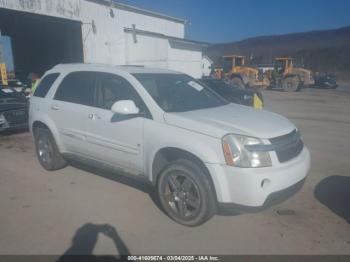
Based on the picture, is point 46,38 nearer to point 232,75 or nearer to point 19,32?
point 19,32

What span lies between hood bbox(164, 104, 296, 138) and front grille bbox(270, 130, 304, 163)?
0.21 feet

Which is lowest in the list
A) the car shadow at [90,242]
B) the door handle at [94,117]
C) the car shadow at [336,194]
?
the car shadow at [90,242]

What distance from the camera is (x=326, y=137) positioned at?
8.33 meters

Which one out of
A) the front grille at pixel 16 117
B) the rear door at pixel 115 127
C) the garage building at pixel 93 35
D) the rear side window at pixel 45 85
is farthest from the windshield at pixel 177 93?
the garage building at pixel 93 35

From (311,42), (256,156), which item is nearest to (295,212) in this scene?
(256,156)

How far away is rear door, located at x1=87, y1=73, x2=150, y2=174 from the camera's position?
4.08 meters

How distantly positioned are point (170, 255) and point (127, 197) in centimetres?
151

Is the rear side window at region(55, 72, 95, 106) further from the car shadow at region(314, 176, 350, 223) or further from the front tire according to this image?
the car shadow at region(314, 176, 350, 223)

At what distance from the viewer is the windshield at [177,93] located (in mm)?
4195

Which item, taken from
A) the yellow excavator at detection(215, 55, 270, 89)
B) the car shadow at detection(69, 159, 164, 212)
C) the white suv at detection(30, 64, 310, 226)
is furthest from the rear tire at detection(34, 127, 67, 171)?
the yellow excavator at detection(215, 55, 270, 89)

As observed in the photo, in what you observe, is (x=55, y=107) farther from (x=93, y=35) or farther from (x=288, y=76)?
(x=288, y=76)

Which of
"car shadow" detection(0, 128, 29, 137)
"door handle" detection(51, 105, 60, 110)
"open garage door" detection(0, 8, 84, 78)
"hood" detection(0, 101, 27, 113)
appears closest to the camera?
"door handle" detection(51, 105, 60, 110)

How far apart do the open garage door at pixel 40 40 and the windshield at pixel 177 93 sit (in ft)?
42.3

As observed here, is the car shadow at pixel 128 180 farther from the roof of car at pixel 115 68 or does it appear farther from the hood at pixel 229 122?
the roof of car at pixel 115 68
